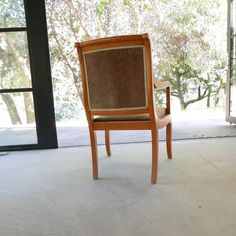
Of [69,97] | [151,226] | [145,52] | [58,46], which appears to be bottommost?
[151,226]

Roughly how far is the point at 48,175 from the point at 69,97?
299 cm

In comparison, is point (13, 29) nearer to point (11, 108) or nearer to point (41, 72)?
point (41, 72)

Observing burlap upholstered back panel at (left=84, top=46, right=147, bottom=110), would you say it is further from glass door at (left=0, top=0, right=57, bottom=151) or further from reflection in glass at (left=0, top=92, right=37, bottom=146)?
reflection in glass at (left=0, top=92, right=37, bottom=146)

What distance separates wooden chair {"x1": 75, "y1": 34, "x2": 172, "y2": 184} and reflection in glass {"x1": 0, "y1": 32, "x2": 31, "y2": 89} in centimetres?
96

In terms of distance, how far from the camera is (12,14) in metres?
2.43

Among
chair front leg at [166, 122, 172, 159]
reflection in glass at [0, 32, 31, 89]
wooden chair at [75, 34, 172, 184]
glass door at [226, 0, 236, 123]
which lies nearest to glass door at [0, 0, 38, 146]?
reflection in glass at [0, 32, 31, 89]

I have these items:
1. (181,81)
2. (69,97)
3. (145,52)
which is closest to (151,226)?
(145,52)

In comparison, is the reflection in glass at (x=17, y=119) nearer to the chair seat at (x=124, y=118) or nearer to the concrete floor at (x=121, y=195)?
the concrete floor at (x=121, y=195)

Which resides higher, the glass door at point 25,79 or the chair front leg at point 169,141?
the glass door at point 25,79

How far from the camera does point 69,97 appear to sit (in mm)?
4809

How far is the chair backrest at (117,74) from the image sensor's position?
5.33 ft

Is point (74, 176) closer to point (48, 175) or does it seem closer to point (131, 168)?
point (48, 175)

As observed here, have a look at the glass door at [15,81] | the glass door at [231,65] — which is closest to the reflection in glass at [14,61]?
the glass door at [15,81]

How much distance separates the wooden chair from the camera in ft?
Result: 5.36
